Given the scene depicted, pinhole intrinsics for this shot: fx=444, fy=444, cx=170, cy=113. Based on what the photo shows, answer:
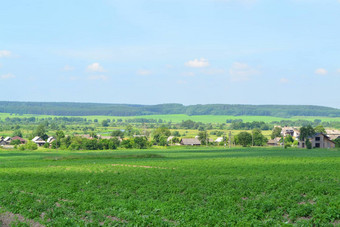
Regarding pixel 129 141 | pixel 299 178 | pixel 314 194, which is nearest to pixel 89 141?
pixel 129 141

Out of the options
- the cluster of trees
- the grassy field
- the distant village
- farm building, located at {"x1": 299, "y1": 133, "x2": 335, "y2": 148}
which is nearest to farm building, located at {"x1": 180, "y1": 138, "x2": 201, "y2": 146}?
the distant village

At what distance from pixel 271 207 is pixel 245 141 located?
120890 mm

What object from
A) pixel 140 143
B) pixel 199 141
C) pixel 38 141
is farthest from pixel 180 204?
pixel 38 141

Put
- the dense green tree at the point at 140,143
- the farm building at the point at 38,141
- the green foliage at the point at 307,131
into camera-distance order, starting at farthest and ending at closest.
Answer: the farm building at the point at 38,141 → the dense green tree at the point at 140,143 → the green foliage at the point at 307,131

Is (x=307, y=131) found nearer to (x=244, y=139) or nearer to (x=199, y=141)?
(x=244, y=139)

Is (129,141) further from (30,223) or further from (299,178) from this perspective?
(30,223)

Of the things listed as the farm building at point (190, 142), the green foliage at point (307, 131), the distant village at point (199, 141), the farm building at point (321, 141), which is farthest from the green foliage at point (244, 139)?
the farm building at point (321, 141)

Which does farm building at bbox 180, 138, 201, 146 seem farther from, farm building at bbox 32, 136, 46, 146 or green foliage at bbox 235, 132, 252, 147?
farm building at bbox 32, 136, 46, 146

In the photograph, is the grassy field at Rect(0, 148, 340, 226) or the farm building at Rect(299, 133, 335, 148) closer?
the grassy field at Rect(0, 148, 340, 226)

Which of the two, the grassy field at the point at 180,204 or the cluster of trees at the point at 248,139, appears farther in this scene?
the cluster of trees at the point at 248,139

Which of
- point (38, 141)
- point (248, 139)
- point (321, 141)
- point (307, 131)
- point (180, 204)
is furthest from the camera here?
point (38, 141)

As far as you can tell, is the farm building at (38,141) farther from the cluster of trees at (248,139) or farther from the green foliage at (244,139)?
the green foliage at (244,139)

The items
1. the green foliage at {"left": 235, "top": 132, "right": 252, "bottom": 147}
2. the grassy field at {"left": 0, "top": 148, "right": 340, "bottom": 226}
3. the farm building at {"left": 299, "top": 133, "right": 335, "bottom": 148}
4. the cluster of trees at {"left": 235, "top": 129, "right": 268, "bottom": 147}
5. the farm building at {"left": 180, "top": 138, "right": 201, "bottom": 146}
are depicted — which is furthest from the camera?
the farm building at {"left": 180, "top": 138, "right": 201, "bottom": 146}

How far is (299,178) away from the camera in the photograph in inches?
1332
